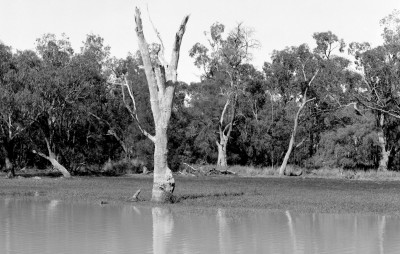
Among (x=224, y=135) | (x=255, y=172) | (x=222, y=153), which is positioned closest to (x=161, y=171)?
(x=255, y=172)

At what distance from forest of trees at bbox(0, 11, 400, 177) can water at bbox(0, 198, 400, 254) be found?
35605mm

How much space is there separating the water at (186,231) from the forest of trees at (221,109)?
117ft

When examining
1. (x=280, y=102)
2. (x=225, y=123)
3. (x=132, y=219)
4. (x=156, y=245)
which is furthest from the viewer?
(x=280, y=102)

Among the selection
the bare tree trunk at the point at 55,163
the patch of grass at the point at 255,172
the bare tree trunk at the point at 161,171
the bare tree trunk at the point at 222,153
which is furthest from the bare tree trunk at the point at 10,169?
the bare tree trunk at the point at 222,153

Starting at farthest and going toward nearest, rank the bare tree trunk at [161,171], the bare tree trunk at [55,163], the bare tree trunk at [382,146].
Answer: the bare tree trunk at [382,146] < the bare tree trunk at [55,163] < the bare tree trunk at [161,171]

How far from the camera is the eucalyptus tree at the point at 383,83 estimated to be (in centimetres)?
7356

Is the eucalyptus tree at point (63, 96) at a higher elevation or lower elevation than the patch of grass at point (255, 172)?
higher

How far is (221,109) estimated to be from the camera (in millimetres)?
85875

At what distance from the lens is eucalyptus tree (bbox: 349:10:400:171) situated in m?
73.6

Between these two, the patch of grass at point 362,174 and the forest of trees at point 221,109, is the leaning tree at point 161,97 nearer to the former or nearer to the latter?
the forest of trees at point 221,109

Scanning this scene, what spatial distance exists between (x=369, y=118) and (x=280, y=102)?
17162 millimetres

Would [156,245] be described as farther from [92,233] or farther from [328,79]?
[328,79]

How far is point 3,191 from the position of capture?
39.8 metres

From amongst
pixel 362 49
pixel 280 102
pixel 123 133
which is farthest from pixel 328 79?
pixel 123 133
